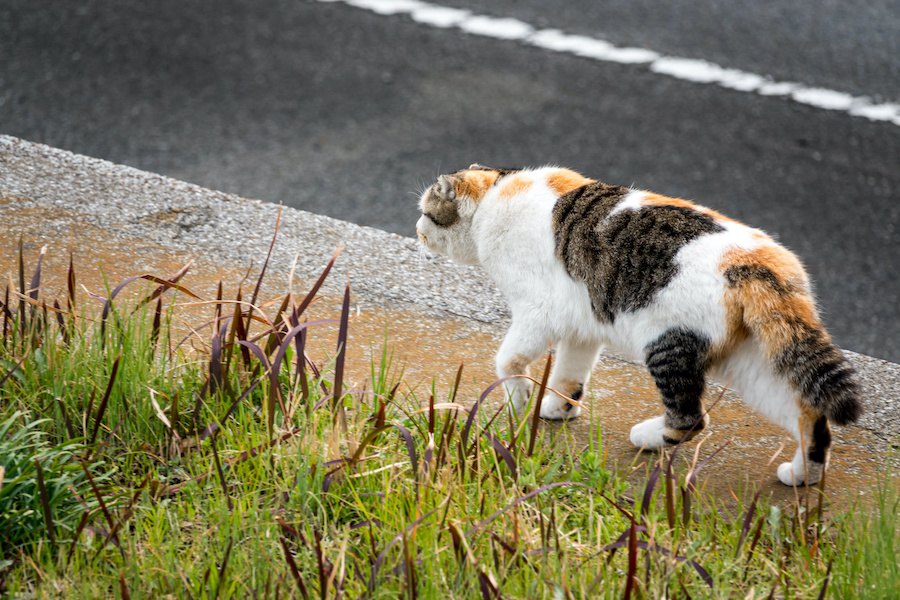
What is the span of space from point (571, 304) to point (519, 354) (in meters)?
0.22

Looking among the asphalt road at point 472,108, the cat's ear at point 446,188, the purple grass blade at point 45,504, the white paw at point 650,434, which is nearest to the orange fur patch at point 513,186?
the cat's ear at point 446,188

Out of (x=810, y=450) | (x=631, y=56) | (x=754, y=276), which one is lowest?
(x=810, y=450)

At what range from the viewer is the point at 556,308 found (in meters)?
3.47

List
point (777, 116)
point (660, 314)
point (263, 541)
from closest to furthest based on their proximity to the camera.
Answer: point (263, 541) → point (660, 314) → point (777, 116)

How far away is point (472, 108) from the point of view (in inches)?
261

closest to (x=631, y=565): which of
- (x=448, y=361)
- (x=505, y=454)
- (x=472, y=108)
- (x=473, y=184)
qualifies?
(x=505, y=454)

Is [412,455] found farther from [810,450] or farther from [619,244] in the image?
[810,450]

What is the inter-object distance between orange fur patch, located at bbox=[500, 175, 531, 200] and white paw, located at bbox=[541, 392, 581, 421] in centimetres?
66

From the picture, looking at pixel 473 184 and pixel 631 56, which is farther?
pixel 631 56

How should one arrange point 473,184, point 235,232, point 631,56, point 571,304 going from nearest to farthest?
point 571,304 → point 473,184 → point 235,232 → point 631,56

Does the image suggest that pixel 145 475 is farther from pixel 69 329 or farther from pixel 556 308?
pixel 556 308

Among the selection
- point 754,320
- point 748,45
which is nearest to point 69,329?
point 754,320

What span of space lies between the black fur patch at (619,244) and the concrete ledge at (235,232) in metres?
0.70

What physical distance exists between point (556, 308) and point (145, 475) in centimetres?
130
